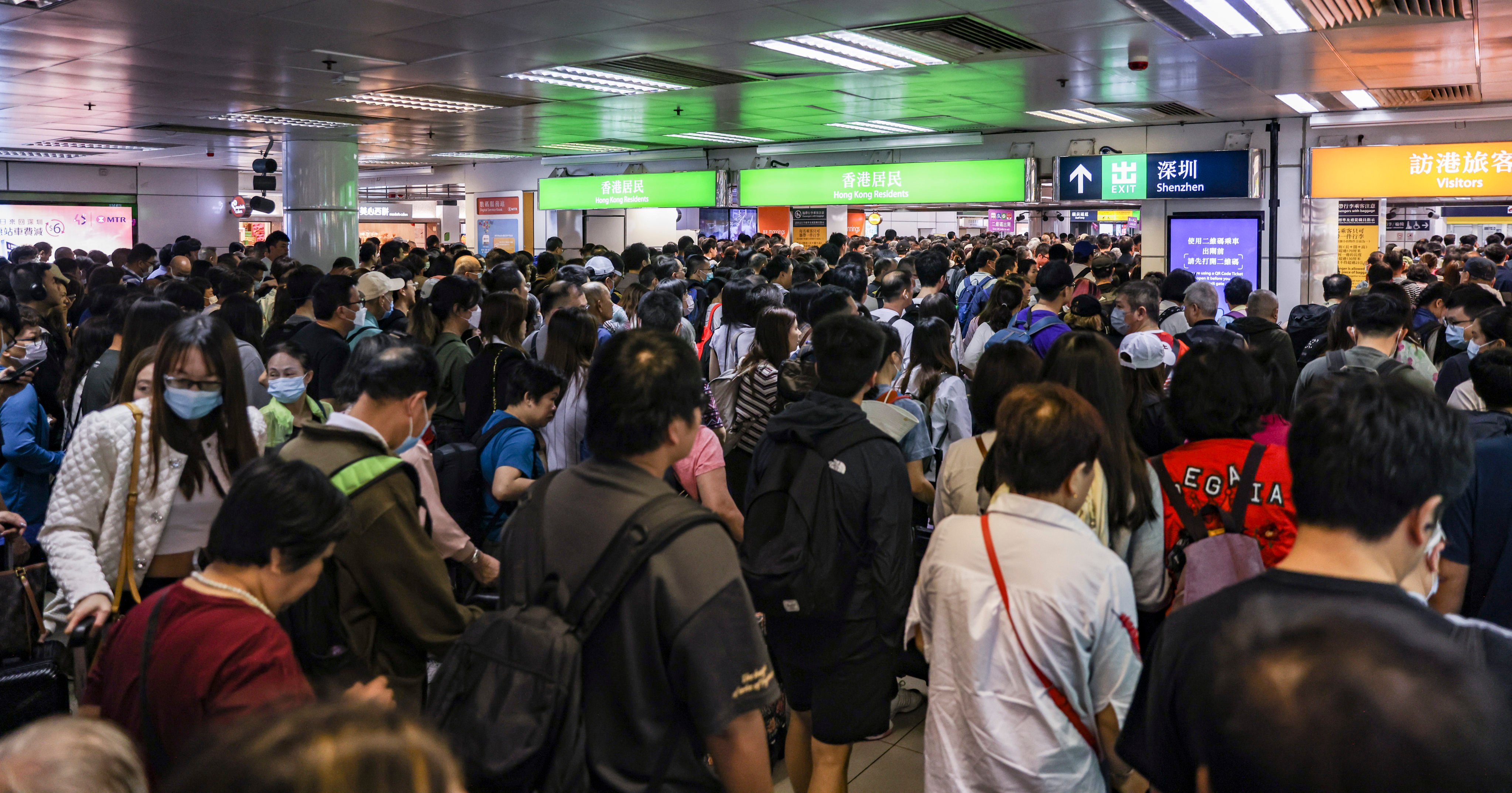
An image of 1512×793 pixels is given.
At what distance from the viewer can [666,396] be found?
1.86 metres

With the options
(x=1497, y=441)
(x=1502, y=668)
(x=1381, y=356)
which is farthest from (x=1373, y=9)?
(x=1502, y=668)

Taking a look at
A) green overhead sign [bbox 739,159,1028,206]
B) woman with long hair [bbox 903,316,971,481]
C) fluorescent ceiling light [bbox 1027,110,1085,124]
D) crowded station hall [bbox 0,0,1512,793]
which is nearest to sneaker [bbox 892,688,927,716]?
crowded station hall [bbox 0,0,1512,793]

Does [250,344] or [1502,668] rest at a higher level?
[250,344]

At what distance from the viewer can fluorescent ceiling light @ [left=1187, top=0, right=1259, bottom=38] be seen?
5.60 meters

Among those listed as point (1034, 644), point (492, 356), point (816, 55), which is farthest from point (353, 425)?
point (816, 55)

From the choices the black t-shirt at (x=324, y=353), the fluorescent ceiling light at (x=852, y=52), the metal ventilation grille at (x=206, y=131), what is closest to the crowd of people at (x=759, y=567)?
the black t-shirt at (x=324, y=353)

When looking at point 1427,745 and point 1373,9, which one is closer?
point 1427,745

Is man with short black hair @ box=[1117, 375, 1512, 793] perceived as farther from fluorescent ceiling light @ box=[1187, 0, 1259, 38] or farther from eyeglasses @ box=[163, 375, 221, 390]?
fluorescent ceiling light @ box=[1187, 0, 1259, 38]

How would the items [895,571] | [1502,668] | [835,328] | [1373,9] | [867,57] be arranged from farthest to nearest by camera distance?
[867,57] < [1373,9] < [835,328] < [895,571] < [1502,668]

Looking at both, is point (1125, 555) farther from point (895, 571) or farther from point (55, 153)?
point (55, 153)

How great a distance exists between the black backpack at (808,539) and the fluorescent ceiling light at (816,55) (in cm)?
480

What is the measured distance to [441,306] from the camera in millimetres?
5328

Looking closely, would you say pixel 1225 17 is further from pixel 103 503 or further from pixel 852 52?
pixel 103 503

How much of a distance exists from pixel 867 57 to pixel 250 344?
15.8ft
